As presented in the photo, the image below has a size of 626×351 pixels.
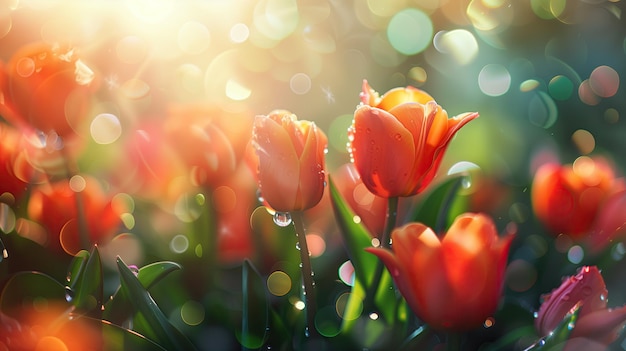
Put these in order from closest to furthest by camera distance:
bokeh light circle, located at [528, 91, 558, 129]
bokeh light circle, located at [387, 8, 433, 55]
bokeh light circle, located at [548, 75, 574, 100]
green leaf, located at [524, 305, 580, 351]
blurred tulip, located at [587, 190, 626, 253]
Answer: green leaf, located at [524, 305, 580, 351]
blurred tulip, located at [587, 190, 626, 253]
bokeh light circle, located at [528, 91, 558, 129]
bokeh light circle, located at [548, 75, 574, 100]
bokeh light circle, located at [387, 8, 433, 55]

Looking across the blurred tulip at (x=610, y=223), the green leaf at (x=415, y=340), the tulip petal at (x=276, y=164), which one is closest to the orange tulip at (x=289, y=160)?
the tulip petal at (x=276, y=164)

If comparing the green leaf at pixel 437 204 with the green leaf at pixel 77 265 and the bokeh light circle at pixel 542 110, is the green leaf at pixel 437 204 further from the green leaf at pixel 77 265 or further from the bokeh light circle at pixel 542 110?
the bokeh light circle at pixel 542 110

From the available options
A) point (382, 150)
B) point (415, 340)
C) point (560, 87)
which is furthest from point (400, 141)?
point (560, 87)

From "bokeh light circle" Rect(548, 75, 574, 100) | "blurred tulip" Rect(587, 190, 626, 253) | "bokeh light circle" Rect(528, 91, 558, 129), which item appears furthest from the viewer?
"bokeh light circle" Rect(548, 75, 574, 100)

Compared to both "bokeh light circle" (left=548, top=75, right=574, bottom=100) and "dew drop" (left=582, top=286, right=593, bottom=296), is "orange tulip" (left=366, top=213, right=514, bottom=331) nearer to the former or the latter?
"dew drop" (left=582, top=286, right=593, bottom=296)

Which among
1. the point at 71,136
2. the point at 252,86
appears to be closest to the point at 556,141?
the point at 252,86

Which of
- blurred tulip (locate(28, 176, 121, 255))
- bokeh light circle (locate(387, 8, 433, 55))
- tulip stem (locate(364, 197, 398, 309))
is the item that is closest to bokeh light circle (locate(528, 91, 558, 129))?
bokeh light circle (locate(387, 8, 433, 55))
